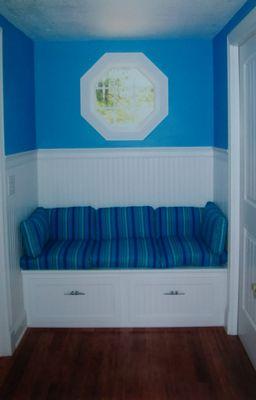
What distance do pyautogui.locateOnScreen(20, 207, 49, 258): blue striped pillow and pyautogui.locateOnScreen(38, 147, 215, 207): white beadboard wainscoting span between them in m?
0.49

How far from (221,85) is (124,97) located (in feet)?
3.02

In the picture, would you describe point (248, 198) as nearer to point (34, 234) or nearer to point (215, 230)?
point (215, 230)

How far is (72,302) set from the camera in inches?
137

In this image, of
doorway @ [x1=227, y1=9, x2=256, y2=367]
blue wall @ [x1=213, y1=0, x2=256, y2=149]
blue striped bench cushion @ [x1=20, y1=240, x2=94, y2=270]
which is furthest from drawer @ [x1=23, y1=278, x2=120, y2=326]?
blue wall @ [x1=213, y1=0, x2=256, y2=149]

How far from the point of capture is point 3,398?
2.60 meters

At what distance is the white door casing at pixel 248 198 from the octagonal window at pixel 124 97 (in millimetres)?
1124

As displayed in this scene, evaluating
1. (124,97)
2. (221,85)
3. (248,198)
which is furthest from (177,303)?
(124,97)

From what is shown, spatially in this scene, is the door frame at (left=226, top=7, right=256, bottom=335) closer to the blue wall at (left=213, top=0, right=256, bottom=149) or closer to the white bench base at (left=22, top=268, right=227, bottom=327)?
the white bench base at (left=22, top=268, right=227, bottom=327)

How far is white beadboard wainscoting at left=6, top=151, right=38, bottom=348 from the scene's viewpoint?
3.17m

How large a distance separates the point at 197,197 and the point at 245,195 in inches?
43.3

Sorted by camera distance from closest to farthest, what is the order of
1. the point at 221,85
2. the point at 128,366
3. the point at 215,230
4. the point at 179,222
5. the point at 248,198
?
1. the point at 128,366
2. the point at 248,198
3. the point at 215,230
4. the point at 221,85
5. the point at 179,222

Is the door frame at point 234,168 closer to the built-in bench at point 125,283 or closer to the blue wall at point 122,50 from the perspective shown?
the built-in bench at point 125,283

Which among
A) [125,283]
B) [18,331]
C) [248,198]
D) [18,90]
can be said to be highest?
[18,90]

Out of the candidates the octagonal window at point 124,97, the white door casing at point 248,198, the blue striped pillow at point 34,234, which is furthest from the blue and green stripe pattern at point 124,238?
the octagonal window at point 124,97
